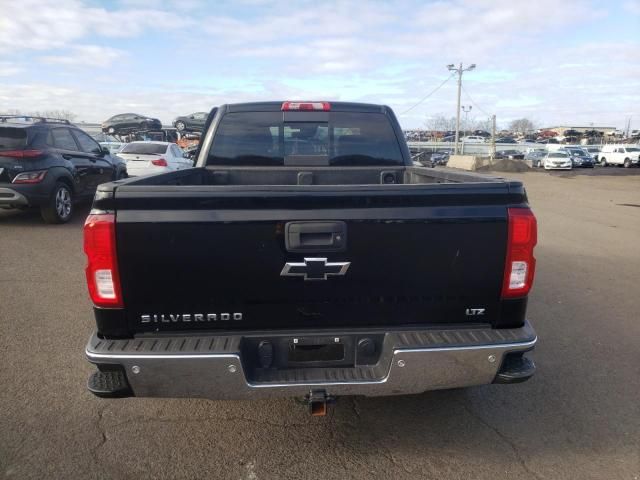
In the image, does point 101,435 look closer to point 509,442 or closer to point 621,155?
point 509,442

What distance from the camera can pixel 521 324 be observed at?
8.63 ft

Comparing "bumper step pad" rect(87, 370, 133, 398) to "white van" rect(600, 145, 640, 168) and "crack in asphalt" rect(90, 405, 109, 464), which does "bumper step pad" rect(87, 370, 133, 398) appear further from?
"white van" rect(600, 145, 640, 168)

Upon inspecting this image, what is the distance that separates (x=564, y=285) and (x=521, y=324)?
4.14 meters

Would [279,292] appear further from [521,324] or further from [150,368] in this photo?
[521,324]

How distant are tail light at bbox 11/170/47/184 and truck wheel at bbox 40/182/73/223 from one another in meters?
0.38

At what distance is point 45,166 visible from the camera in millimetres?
8664

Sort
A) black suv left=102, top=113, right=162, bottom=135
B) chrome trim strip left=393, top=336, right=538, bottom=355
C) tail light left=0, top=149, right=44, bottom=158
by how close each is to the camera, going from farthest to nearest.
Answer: black suv left=102, top=113, right=162, bottom=135, tail light left=0, top=149, right=44, bottom=158, chrome trim strip left=393, top=336, right=538, bottom=355

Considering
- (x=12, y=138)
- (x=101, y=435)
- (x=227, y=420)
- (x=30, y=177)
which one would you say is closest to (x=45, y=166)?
(x=30, y=177)

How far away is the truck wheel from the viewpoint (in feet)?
29.2

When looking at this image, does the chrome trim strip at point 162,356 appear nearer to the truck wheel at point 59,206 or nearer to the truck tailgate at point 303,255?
the truck tailgate at point 303,255

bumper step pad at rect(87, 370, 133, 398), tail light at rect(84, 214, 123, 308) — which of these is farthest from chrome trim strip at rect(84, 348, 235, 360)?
tail light at rect(84, 214, 123, 308)

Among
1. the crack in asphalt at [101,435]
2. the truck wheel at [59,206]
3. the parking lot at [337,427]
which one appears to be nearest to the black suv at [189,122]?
the truck wheel at [59,206]

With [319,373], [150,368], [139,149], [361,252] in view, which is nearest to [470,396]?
[319,373]

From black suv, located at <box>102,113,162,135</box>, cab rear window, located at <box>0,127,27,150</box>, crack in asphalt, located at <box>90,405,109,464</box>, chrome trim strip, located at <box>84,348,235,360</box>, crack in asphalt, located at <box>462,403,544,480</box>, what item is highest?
black suv, located at <box>102,113,162,135</box>
